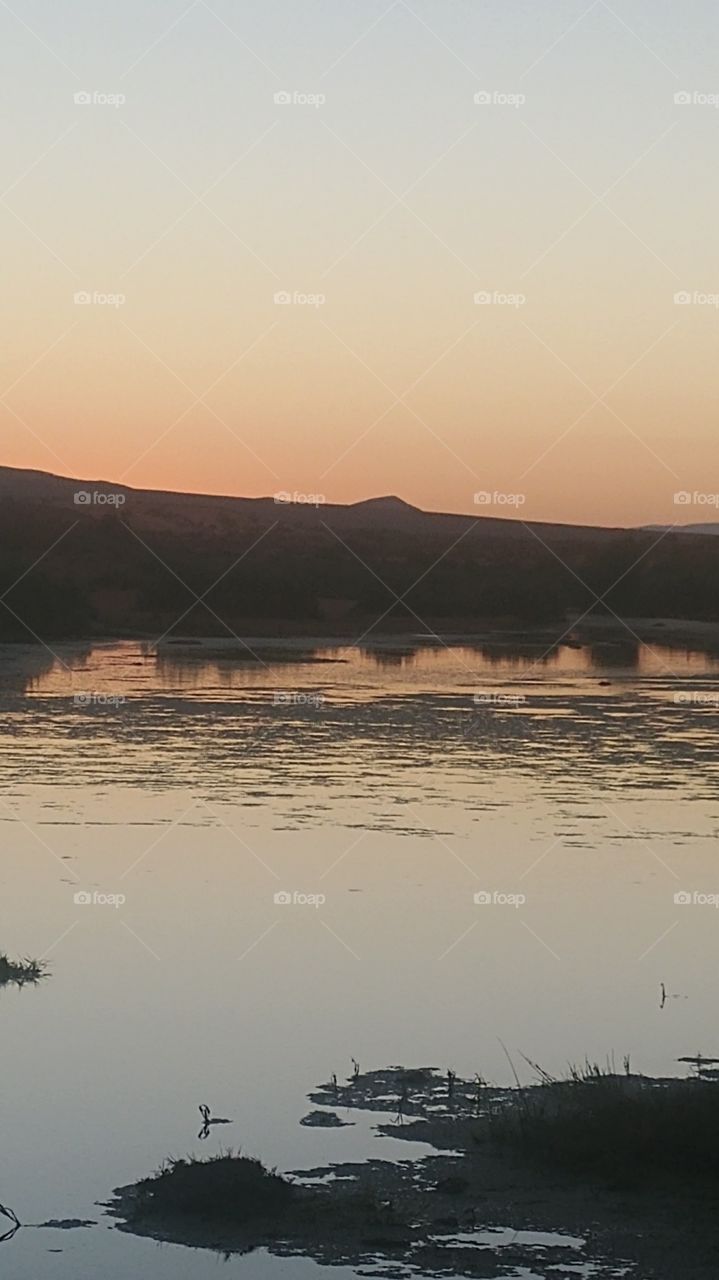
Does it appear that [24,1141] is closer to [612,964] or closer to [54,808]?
[612,964]

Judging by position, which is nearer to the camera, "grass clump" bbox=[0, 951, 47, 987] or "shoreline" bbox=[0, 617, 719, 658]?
"grass clump" bbox=[0, 951, 47, 987]

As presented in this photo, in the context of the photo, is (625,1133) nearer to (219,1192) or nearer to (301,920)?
(219,1192)

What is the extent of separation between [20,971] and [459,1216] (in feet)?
15.5

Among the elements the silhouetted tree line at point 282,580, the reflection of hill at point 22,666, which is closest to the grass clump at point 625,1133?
the reflection of hill at point 22,666

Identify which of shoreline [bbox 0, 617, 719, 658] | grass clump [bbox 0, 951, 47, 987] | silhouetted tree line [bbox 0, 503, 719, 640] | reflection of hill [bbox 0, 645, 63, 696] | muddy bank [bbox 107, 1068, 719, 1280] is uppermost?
silhouetted tree line [bbox 0, 503, 719, 640]

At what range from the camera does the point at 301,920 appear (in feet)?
43.9

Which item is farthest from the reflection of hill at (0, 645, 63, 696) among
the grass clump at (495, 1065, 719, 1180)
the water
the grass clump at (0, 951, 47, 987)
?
the grass clump at (495, 1065, 719, 1180)

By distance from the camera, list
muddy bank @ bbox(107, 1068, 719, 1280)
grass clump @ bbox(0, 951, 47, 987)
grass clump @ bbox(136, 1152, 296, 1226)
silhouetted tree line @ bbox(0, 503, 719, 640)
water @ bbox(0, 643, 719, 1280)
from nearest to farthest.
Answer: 1. muddy bank @ bbox(107, 1068, 719, 1280)
2. grass clump @ bbox(136, 1152, 296, 1226)
3. water @ bbox(0, 643, 719, 1280)
4. grass clump @ bbox(0, 951, 47, 987)
5. silhouetted tree line @ bbox(0, 503, 719, 640)

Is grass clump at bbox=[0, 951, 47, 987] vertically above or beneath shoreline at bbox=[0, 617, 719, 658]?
beneath

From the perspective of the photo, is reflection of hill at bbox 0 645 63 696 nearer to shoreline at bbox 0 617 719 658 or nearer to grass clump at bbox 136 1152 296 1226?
shoreline at bbox 0 617 719 658

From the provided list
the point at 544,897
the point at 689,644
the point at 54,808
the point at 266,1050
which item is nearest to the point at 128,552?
the point at 689,644

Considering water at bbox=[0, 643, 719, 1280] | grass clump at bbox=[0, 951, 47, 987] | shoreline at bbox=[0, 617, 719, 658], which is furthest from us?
shoreline at bbox=[0, 617, 719, 658]

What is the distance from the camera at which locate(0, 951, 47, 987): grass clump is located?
11.3 meters

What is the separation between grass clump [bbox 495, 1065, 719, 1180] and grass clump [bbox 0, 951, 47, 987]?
378 centimetres
